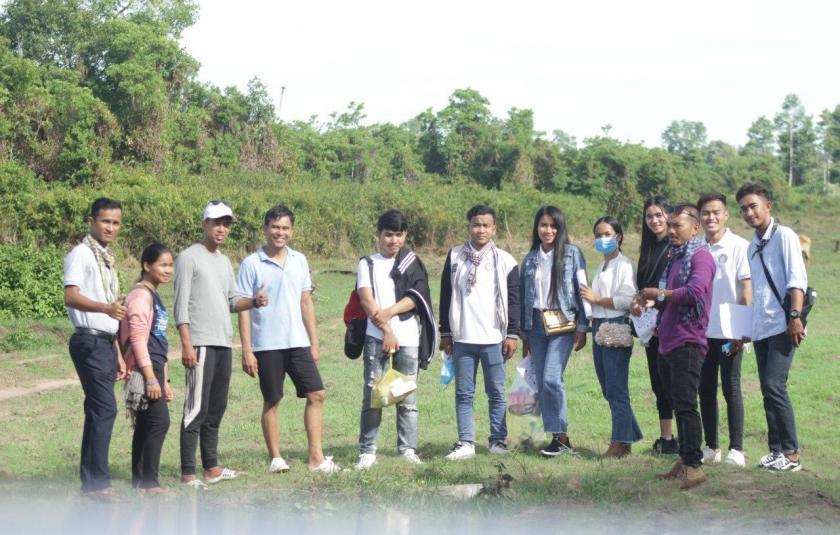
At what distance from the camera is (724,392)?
23.0ft

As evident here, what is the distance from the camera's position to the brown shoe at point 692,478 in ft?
19.9

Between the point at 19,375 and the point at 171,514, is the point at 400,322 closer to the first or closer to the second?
→ the point at 171,514

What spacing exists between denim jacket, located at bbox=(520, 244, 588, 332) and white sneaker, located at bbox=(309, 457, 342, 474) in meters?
1.73

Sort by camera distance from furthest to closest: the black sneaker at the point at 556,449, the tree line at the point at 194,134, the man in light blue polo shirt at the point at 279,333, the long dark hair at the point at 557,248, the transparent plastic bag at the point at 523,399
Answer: the tree line at the point at 194,134 → the transparent plastic bag at the point at 523,399 → the long dark hair at the point at 557,248 → the black sneaker at the point at 556,449 → the man in light blue polo shirt at the point at 279,333

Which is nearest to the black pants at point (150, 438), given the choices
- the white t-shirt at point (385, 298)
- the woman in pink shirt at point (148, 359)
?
the woman in pink shirt at point (148, 359)

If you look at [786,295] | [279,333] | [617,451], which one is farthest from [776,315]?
[279,333]

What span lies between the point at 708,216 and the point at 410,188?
2390cm

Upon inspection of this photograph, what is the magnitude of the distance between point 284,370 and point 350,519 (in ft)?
4.74

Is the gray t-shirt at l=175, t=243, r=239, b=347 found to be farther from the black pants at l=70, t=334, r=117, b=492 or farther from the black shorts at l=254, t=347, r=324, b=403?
the black pants at l=70, t=334, r=117, b=492

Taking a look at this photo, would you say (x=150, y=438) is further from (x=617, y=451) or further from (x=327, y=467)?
(x=617, y=451)

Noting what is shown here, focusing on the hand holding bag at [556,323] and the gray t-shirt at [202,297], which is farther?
→ the hand holding bag at [556,323]

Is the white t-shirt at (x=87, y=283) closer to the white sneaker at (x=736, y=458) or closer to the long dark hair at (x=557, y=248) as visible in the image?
the long dark hair at (x=557, y=248)

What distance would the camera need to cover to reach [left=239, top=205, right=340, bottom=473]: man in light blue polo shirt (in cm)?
680

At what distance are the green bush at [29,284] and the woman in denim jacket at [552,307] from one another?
31.3 feet
